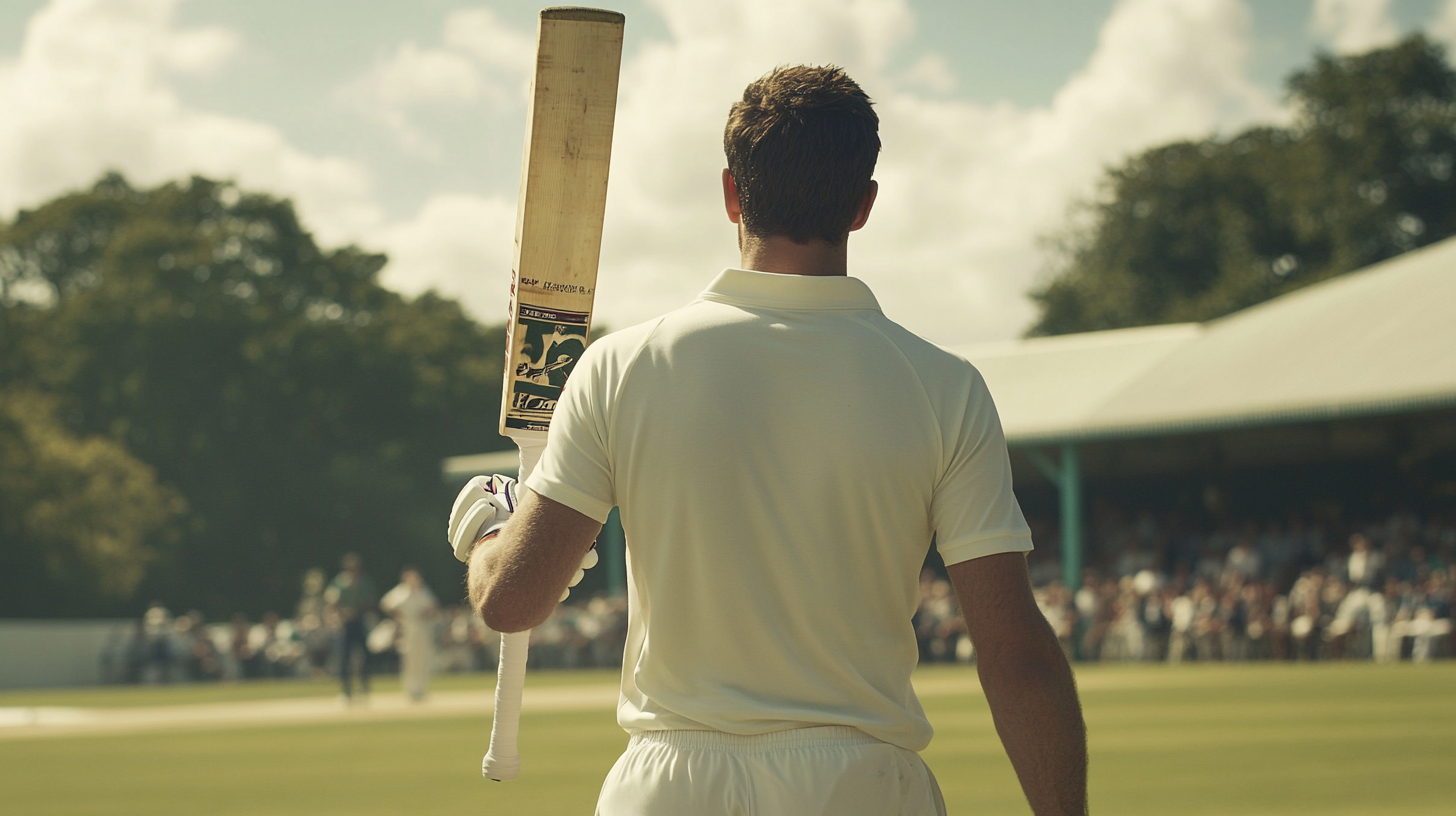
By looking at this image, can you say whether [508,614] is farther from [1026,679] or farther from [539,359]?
[539,359]

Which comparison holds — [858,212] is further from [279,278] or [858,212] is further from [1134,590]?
[279,278]

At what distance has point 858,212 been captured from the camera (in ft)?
9.37

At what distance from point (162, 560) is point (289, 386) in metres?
8.28

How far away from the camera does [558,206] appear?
3.90m

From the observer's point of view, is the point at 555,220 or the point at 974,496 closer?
the point at 974,496

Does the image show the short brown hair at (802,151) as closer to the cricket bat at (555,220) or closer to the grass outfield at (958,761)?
the cricket bat at (555,220)

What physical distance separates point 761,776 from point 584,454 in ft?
1.90

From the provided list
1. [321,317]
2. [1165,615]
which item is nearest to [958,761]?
[1165,615]

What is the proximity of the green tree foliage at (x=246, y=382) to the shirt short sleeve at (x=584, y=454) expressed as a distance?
54361 millimetres

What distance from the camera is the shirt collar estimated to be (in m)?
2.79

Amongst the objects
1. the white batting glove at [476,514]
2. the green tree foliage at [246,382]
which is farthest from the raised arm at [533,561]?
the green tree foliage at [246,382]

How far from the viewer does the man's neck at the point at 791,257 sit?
2814 mm

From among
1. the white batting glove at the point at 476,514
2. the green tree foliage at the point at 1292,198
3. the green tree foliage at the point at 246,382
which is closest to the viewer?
the white batting glove at the point at 476,514

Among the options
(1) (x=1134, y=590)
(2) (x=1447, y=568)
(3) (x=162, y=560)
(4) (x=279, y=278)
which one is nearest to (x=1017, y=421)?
(1) (x=1134, y=590)
